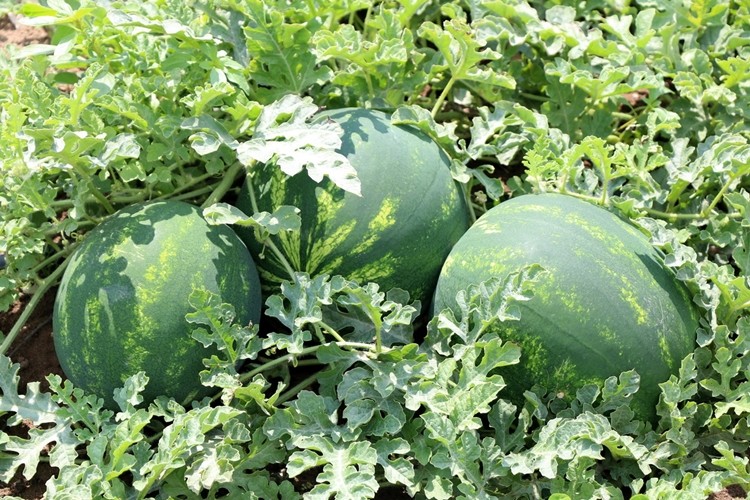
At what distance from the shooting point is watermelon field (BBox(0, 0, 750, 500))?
2.84 meters

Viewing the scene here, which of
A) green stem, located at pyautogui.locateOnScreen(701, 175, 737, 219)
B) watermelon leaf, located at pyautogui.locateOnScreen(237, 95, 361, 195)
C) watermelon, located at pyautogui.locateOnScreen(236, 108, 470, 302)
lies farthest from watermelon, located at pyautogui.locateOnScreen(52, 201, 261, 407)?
green stem, located at pyautogui.locateOnScreen(701, 175, 737, 219)

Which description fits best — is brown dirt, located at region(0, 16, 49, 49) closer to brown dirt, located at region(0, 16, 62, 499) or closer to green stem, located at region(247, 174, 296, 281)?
brown dirt, located at region(0, 16, 62, 499)

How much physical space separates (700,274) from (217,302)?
1.63 metres

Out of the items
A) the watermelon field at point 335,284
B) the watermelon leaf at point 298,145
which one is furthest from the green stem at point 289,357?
the watermelon leaf at point 298,145

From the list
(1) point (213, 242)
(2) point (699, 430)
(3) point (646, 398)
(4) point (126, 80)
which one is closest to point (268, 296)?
(1) point (213, 242)

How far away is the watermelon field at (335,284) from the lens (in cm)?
284

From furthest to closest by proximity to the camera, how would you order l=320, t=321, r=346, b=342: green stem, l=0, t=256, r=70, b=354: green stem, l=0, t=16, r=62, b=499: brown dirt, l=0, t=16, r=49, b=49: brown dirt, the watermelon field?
l=0, t=16, r=49, b=49: brown dirt, l=0, t=16, r=62, b=499: brown dirt, l=0, t=256, r=70, b=354: green stem, l=320, t=321, r=346, b=342: green stem, the watermelon field

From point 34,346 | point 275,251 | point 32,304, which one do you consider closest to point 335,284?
point 275,251

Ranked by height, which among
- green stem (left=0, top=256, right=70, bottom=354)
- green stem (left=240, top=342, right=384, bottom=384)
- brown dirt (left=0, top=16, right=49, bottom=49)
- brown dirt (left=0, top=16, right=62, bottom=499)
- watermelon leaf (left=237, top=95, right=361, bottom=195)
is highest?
watermelon leaf (left=237, top=95, right=361, bottom=195)

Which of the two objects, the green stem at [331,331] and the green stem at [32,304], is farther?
the green stem at [32,304]

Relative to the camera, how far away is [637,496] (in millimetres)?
2730

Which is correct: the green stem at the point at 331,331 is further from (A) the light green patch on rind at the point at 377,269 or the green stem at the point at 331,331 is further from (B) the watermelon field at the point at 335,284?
(A) the light green patch on rind at the point at 377,269

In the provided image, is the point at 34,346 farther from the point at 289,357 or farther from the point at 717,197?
the point at 717,197

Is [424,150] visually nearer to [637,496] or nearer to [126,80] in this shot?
[126,80]
